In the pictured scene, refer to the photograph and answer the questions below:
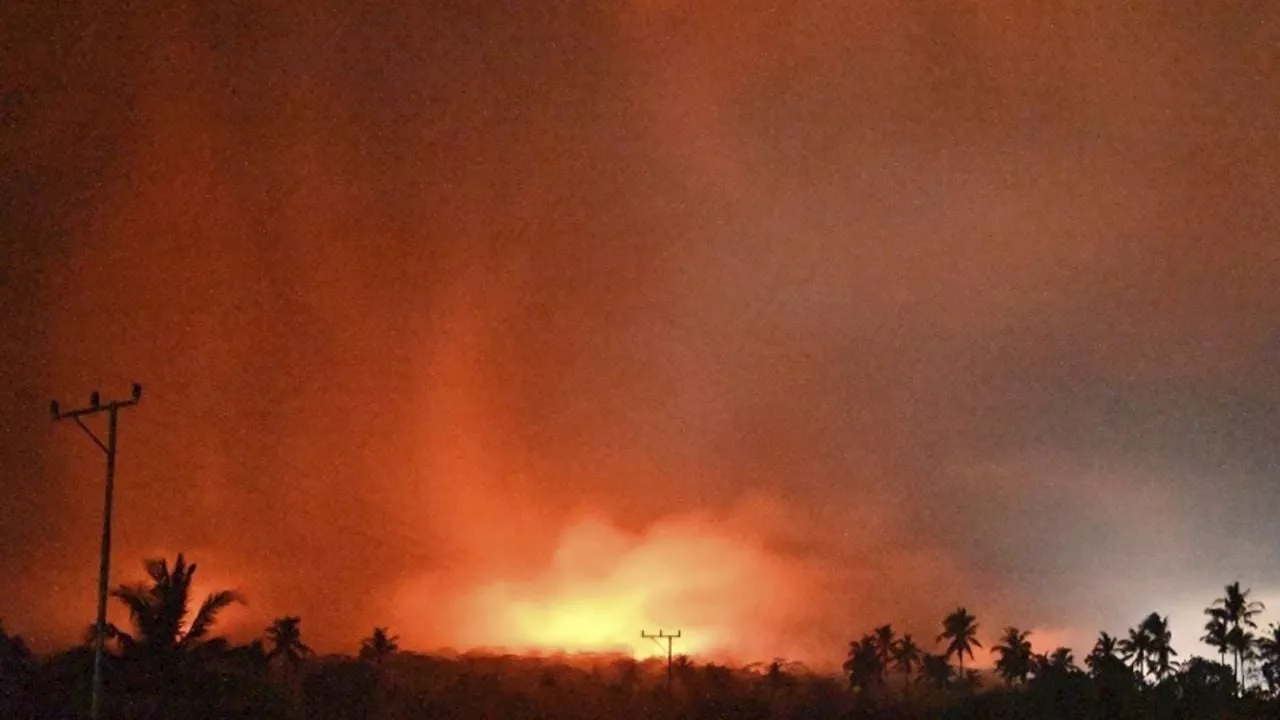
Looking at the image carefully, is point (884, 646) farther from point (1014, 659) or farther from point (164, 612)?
point (164, 612)

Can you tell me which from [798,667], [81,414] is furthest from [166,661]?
[798,667]

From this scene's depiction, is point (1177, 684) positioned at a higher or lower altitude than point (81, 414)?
lower

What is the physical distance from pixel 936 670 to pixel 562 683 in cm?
3835

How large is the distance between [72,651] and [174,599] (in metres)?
4.28

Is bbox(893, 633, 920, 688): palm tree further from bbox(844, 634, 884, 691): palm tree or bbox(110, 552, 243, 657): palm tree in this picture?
bbox(110, 552, 243, 657): palm tree

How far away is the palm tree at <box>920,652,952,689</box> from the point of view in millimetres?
123750

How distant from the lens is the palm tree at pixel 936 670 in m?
124

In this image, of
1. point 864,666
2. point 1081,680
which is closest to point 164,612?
point 1081,680

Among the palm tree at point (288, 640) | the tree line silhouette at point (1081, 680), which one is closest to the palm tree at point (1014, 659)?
the tree line silhouette at point (1081, 680)

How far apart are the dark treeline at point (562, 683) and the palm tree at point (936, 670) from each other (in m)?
0.22

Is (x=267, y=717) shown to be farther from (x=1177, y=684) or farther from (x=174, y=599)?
(x=1177, y=684)

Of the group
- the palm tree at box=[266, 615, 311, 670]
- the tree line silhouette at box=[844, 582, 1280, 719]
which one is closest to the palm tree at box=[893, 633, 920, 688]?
the tree line silhouette at box=[844, 582, 1280, 719]

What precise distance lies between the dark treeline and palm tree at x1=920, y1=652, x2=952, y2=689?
22 cm

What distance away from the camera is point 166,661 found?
37.5 meters
